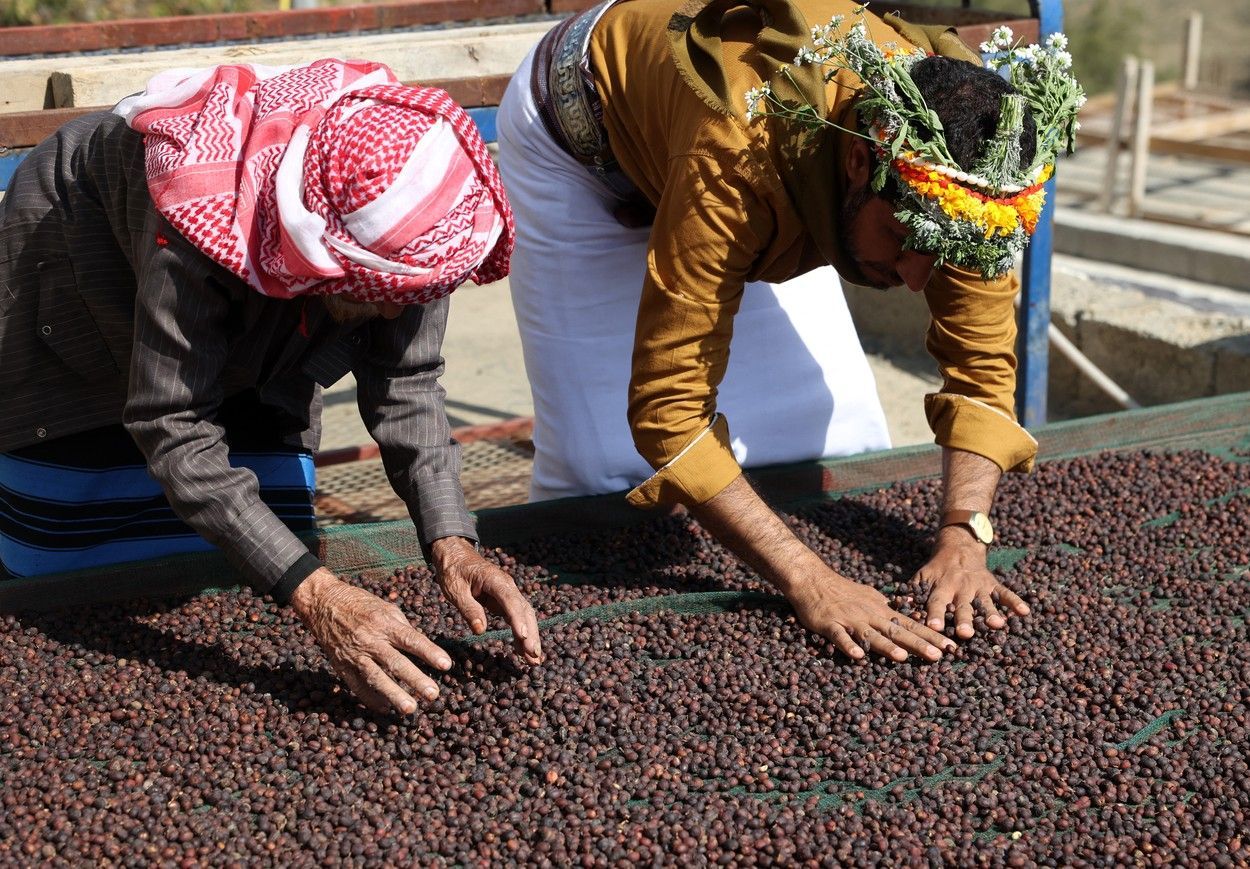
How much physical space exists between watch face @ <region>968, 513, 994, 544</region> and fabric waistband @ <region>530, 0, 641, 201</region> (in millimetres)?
1024

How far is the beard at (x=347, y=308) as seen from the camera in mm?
2189

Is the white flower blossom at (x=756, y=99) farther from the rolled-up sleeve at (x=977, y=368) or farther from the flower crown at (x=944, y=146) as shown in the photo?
the rolled-up sleeve at (x=977, y=368)

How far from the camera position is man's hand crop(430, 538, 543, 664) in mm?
2326

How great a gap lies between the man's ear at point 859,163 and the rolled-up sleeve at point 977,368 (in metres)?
0.47

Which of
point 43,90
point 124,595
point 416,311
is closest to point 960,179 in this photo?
point 416,311

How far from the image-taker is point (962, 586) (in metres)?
2.74

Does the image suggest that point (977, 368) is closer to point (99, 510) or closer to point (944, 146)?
point (944, 146)

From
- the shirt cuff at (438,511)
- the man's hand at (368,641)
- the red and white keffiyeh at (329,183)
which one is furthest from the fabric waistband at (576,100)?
the man's hand at (368,641)

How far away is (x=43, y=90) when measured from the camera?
3.44 meters

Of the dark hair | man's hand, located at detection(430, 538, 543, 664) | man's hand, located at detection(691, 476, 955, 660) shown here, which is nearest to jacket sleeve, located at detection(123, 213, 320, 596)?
man's hand, located at detection(430, 538, 543, 664)

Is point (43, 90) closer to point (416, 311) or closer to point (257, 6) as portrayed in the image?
point (416, 311)

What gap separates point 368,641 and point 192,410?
48cm

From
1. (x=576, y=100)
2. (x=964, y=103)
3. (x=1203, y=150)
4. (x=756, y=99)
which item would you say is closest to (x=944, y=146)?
(x=964, y=103)

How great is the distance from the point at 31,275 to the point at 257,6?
7.51 m
